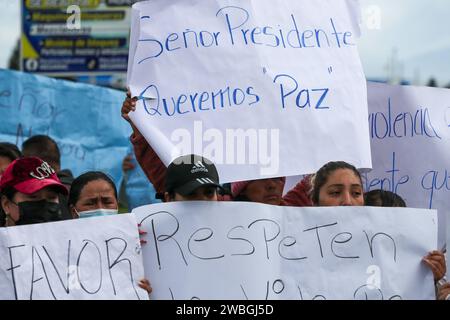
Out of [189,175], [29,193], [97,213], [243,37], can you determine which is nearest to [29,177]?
[29,193]

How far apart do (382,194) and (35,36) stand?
1157 cm

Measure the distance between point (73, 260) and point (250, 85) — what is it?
162 centimetres

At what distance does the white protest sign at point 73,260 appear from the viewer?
4090mm

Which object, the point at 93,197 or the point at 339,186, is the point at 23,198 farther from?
the point at 339,186

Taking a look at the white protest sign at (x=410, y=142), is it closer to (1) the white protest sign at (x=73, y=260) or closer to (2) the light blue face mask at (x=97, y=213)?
(2) the light blue face mask at (x=97, y=213)

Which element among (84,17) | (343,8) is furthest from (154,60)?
(84,17)

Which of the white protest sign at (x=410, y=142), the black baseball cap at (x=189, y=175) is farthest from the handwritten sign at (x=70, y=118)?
the black baseball cap at (x=189, y=175)

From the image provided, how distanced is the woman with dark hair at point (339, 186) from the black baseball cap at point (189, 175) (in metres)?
0.76

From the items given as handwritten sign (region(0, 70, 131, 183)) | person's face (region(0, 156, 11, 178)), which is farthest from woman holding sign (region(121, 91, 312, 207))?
handwritten sign (region(0, 70, 131, 183))

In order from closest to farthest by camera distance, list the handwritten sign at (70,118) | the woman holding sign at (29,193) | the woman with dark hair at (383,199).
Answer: the woman holding sign at (29,193) → the woman with dark hair at (383,199) → the handwritten sign at (70,118)

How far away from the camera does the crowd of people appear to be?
4500 millimetres

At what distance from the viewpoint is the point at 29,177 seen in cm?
481

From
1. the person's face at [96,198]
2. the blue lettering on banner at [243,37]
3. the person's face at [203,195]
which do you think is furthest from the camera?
the blue lettering on banner at [243,37]

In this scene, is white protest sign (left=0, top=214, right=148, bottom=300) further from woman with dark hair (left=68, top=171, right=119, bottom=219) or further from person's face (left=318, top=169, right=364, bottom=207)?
person's face (left=318, top=169, right=364, bottom=207)
